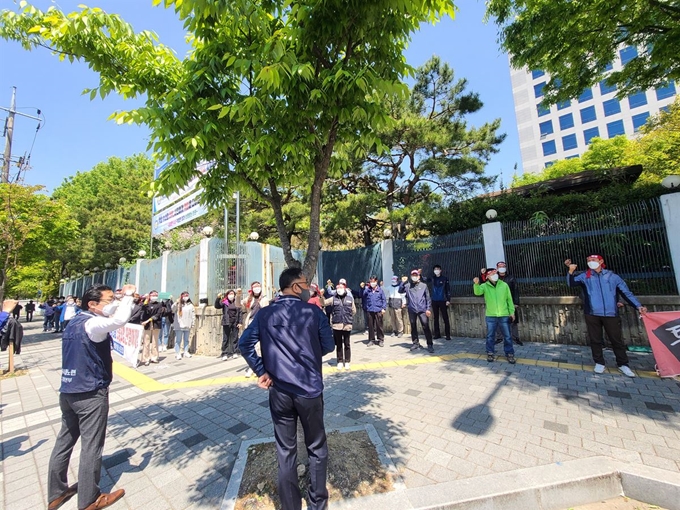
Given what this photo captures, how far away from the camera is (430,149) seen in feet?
34.9

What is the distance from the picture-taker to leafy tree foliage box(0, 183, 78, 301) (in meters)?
11.5

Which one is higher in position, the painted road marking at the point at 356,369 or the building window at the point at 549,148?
the building window at the point at 549,148

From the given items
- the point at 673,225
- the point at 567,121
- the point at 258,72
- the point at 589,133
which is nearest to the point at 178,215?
the point at 258,72

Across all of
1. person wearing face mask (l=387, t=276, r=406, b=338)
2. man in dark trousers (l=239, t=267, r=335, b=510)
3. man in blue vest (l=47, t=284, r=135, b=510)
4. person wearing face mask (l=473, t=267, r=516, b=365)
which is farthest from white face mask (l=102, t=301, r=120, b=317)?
person wearing face mask (l=387, t=276, r=406, b=338)

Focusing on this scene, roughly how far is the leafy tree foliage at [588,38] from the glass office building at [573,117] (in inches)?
1163

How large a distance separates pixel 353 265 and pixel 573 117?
43442 mm

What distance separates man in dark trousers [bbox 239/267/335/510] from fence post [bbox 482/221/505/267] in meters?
7.30

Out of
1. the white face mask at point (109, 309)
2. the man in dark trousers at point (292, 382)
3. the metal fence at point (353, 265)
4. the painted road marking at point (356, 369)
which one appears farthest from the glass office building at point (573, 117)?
the white face mask at point (109, 309)

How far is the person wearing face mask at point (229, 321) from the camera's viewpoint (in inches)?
322

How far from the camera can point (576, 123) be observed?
38.6 m

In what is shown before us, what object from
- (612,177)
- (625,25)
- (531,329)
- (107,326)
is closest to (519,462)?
(107,326)

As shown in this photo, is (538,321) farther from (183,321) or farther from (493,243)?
(183,321)

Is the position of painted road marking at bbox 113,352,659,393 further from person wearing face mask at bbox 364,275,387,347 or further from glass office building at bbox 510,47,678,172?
glass office building at bbox 510,47,678,172

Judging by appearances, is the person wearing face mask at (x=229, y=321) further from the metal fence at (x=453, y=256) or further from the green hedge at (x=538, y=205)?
the green hedge at (x=538, y=205)
